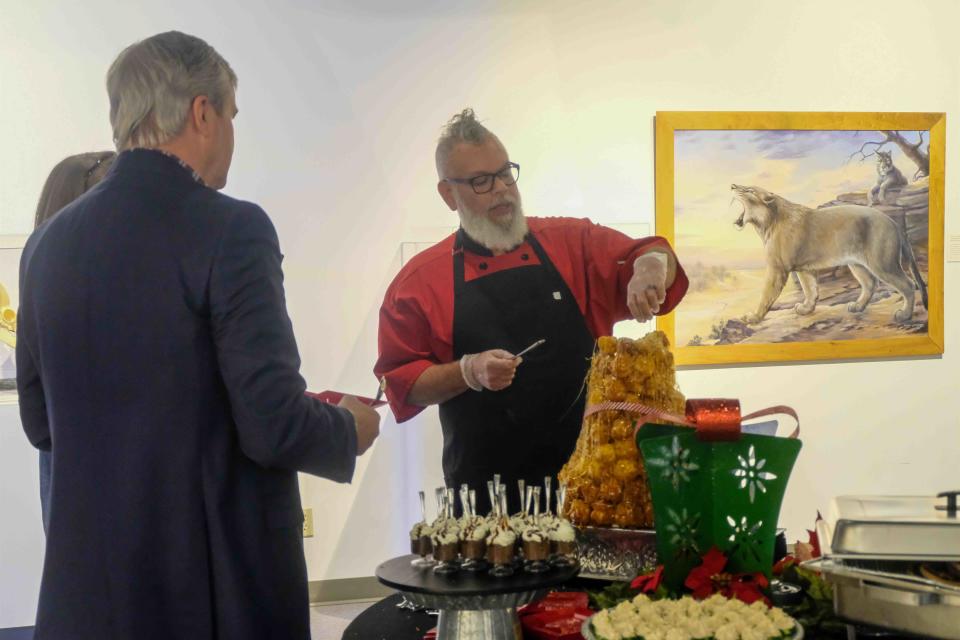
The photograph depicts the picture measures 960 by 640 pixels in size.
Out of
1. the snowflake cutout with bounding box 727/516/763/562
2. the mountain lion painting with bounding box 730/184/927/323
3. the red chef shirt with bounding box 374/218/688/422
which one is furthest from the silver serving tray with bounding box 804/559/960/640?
the mountain lion painting with bounding box 730/184/927/323

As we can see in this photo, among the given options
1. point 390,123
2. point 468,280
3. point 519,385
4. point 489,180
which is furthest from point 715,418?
point 390,123

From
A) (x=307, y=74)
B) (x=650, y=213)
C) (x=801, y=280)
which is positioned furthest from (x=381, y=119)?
(x=801, y=280)

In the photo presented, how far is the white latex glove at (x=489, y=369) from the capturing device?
257 centimetres

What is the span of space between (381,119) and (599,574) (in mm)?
2506

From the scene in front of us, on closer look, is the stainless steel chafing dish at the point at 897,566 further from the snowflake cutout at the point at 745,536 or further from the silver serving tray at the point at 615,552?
the silver serving tray at the point at 615,552

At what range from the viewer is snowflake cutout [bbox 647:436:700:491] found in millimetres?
1457

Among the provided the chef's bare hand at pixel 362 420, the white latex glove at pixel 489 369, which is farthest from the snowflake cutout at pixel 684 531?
the white latex glove at pixel 489 369

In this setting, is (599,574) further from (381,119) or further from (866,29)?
(866,29)

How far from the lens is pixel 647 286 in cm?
243

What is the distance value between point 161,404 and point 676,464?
78cm

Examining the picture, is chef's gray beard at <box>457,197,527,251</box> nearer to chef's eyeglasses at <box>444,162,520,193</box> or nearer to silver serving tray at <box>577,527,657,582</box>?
chef's eyeglasses at <box>444,162,520,193</box>

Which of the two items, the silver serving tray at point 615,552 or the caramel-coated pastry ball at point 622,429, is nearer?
the silver serving tray at point 615,552

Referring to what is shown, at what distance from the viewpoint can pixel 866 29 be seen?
13.8 ft

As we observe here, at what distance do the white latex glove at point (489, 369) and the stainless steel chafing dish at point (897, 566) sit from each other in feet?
4.45
